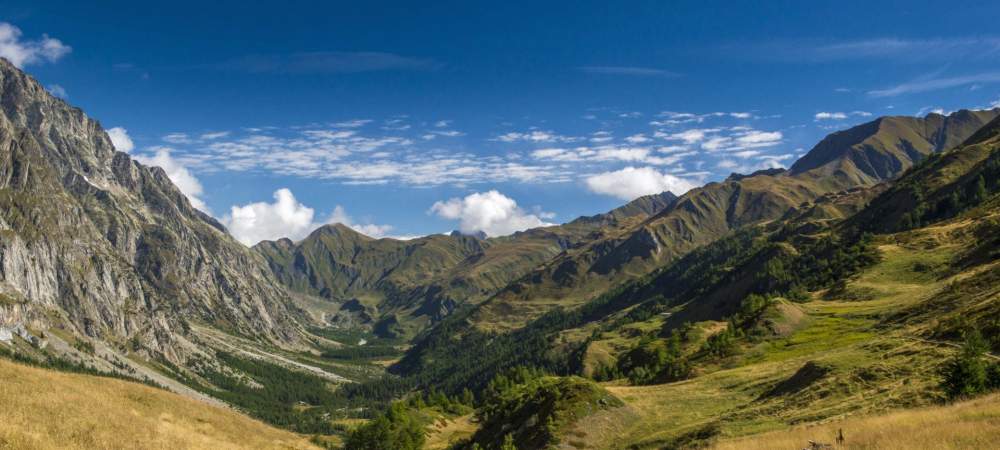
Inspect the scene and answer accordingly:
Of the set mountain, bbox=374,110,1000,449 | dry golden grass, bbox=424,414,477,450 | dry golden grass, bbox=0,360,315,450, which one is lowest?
dry golden grass, bbox=424,414,477,450

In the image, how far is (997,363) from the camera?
4372 cm

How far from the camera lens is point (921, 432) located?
25.7 m

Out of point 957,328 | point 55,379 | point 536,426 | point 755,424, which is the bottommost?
point 536,426

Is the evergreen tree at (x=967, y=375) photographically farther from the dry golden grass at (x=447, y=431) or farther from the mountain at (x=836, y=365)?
the dry golden grass at (x=447, y=431)

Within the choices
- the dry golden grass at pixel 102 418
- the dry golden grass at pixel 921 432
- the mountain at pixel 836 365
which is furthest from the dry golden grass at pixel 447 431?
the dry golden grass at pixel 921 432

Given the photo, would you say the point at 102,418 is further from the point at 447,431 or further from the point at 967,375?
the point at 447,431

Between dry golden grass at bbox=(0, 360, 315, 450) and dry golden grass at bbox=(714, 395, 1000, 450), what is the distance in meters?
35.1

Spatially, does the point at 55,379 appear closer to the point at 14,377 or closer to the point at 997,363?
the point at 14,377

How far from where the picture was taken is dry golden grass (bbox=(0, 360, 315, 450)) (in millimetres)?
29859

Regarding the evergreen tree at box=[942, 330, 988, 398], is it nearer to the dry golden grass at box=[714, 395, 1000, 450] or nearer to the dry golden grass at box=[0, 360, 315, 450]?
the dry golden grass at box=[714, 395, 1000, 450]

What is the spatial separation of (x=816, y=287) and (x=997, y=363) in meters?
148

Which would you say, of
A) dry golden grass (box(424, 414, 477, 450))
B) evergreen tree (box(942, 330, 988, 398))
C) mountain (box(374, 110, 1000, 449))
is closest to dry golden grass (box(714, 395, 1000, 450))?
mountain (box(374, 110, 1000, 449))

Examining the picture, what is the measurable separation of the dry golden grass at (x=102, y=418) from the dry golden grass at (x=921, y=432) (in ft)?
115

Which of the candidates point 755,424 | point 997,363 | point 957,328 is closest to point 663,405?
point 755,424
